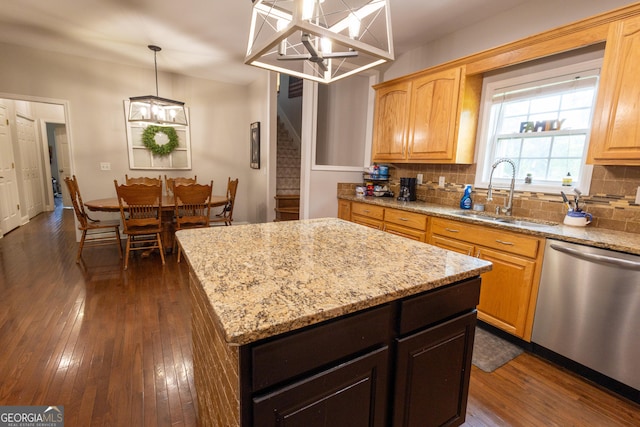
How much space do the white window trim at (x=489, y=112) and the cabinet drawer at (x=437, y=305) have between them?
1778mm

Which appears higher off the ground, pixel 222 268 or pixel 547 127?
pixel 547 127

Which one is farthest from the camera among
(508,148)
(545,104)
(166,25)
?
(166,25)

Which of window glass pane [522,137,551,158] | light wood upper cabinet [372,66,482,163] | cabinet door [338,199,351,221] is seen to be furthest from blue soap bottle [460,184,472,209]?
cabinet door [338,199,351,221]

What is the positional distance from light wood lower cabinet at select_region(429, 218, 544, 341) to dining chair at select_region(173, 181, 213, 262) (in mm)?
2935

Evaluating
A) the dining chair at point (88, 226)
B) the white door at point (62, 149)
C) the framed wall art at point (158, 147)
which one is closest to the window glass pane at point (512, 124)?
the dining chair at point (88, 226)

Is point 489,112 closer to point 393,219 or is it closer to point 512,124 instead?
point 512,124

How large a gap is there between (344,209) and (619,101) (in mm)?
2565

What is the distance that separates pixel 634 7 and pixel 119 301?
Answer: 14.0 feet

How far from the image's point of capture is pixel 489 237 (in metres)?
2.20

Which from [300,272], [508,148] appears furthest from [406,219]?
[300,272]

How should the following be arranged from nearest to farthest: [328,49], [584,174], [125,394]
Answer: [328,49], [125,394], [584,174]

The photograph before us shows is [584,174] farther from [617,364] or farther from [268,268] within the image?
[268,268]

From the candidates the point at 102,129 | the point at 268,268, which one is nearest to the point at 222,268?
the point at 268,268

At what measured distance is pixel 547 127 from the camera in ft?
8.00
